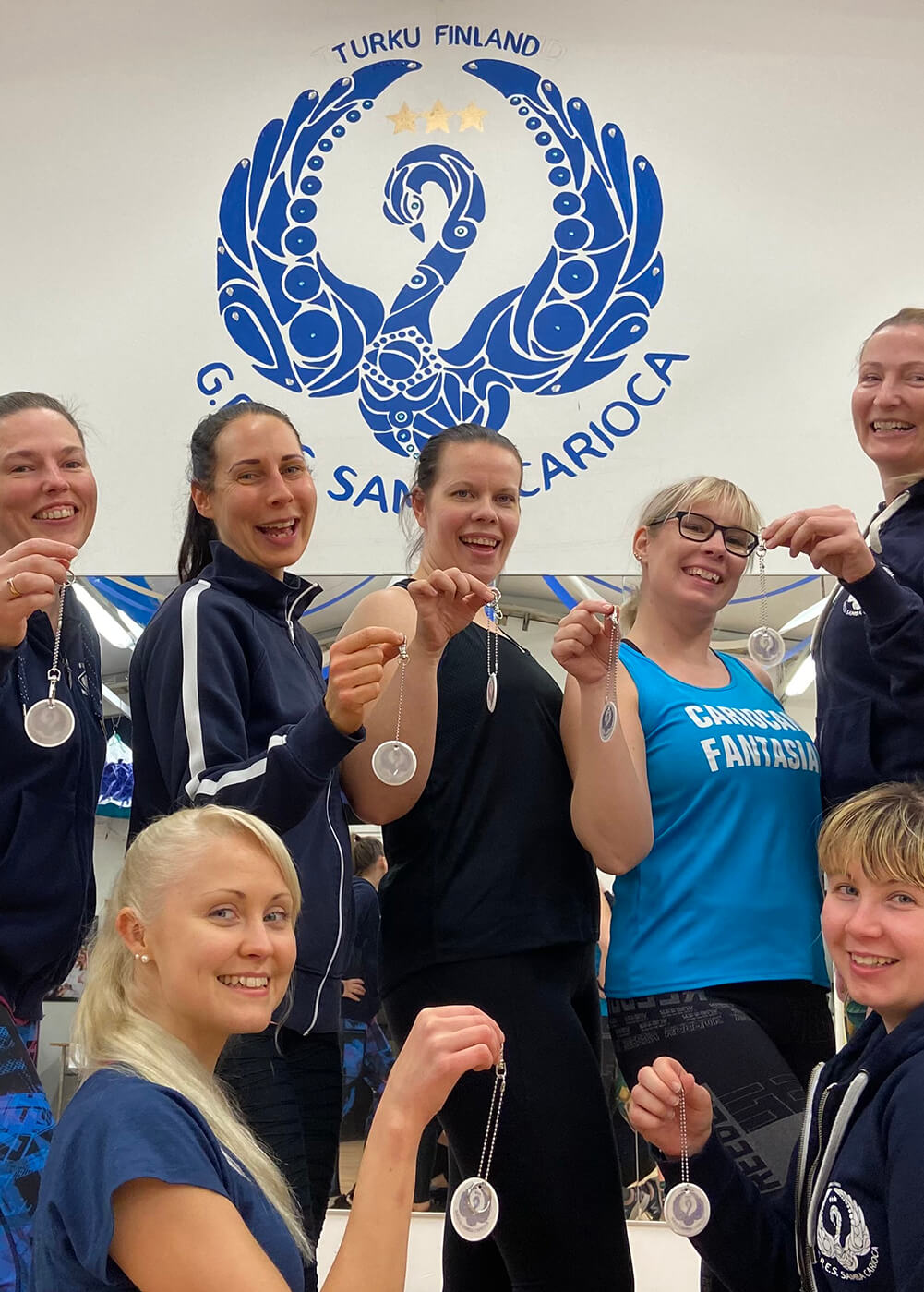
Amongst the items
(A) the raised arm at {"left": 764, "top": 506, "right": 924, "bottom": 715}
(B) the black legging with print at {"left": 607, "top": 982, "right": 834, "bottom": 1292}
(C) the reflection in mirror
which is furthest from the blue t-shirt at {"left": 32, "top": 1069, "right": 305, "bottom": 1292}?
(C) the reflection in mirror

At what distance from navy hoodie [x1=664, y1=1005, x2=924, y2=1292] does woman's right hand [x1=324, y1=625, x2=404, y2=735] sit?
2.38 feet

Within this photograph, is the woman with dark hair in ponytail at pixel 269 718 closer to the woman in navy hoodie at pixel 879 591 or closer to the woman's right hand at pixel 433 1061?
the woman's right hand at pixel 433 1061

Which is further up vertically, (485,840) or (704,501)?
(704,501)

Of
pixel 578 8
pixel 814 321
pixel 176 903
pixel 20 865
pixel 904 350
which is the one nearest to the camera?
pixel 176 903

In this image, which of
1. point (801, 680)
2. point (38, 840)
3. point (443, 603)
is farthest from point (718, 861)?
point (801, 680)

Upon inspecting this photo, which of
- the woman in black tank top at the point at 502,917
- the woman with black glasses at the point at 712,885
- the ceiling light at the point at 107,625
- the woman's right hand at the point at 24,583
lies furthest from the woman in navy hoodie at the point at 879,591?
the ceiling light at the point at 107,625

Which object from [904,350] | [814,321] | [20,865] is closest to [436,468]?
[904,350]

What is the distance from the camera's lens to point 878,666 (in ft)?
6.79

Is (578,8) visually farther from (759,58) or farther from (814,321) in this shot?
(814,321)

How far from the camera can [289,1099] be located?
1.96 meters

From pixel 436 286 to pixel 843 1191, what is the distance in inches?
111

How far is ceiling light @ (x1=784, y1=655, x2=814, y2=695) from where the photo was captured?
3.14 metres

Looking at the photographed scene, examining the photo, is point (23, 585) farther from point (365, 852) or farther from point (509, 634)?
point (509, 634)

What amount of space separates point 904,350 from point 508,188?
183 cm
